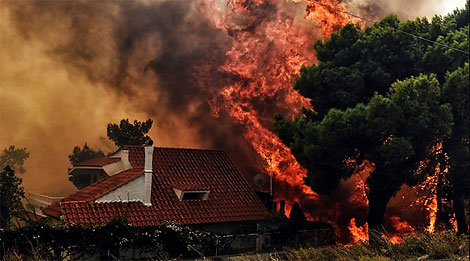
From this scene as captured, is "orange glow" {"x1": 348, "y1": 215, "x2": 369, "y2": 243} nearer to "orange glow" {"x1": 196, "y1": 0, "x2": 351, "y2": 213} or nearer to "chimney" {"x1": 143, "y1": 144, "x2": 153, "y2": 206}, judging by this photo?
"orange glow" {"x1": 196, "y1": 0, "x2": 351, "y2": 213}

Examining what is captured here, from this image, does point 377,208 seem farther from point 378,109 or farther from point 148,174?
point 148,174

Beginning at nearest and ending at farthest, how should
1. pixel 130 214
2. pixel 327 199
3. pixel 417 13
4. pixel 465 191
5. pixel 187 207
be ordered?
pixel 130 214 → pixel 187 207 → pixel 465 191 → pixel 327 199 → pixel 417 13

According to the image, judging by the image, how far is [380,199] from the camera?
72.6ft

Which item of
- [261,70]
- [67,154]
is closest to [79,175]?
[67,154]

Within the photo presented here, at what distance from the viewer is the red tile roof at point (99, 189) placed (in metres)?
19.2

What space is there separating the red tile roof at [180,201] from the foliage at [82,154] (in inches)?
74.2

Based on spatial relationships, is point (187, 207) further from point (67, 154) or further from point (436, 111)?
point (436, 111)

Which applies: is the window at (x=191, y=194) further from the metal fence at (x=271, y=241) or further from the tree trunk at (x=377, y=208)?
Result: the tree trunk at (x=377, y=208)

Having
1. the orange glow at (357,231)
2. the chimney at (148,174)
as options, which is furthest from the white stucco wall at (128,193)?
the orange glow at (357,231)

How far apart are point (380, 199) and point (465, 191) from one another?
12.8 feet

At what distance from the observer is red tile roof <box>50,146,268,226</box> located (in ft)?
60.9

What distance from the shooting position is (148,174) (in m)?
19.5

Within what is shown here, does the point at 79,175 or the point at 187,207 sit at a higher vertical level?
the point at 79,175

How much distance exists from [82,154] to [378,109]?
44.6 feet
